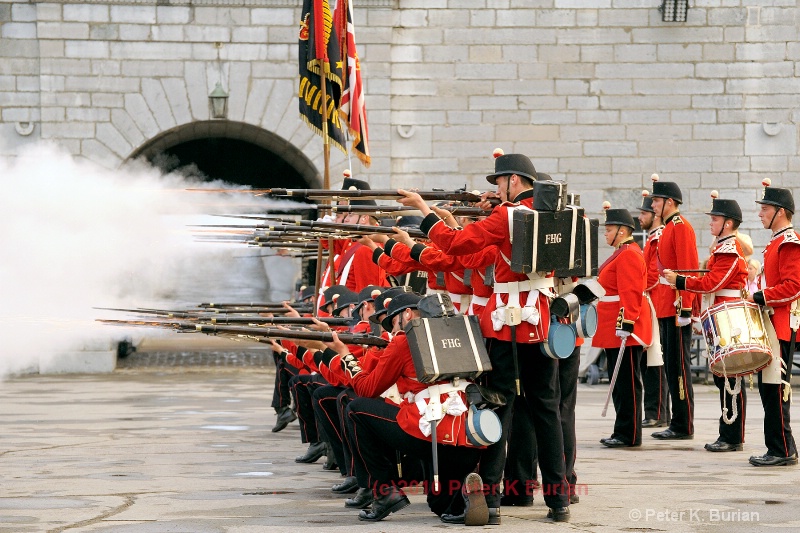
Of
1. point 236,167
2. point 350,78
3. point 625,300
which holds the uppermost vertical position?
point 350,78

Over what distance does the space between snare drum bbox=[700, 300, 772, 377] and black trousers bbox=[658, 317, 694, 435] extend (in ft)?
4.23

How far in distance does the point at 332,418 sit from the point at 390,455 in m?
1.07

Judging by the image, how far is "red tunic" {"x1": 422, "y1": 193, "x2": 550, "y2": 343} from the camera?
6.79 m

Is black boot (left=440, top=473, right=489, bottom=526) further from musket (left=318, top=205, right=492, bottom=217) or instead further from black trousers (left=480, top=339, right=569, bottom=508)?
musket (left=318, top=205, right=492, bottom=217)

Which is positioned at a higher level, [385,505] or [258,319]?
[258,319]

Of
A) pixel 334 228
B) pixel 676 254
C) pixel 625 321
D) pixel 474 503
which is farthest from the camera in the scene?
pixel 676 254

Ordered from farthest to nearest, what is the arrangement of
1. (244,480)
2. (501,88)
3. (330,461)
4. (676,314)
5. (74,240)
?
(501,88) < (74,240) < (676,314) < (330,461) < (244,480)

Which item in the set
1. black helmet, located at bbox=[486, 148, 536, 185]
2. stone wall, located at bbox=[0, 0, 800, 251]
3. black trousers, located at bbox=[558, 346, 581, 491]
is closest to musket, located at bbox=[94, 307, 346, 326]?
black trousers, located at bbox=[558, 346, 581, 491]

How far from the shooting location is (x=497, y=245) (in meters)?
6.90

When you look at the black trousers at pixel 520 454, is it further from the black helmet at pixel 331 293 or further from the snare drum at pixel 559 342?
the black helmet at pixel 331 293

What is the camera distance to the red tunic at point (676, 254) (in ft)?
35.1

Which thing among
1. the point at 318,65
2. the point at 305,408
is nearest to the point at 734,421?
the point at 305,408

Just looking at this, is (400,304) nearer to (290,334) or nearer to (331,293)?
(290,334)

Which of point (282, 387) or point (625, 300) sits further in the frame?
point (282, 387)
